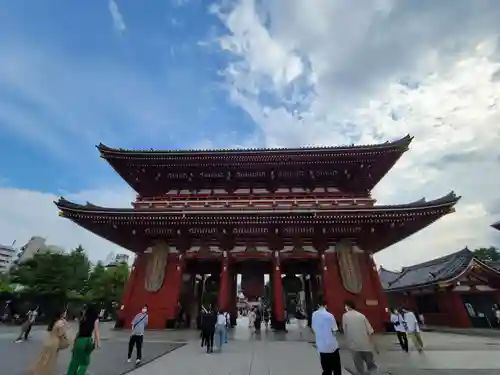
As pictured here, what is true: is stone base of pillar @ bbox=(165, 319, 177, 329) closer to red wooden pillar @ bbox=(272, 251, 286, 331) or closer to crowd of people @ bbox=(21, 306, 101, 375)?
red wooden pillar @ bbox=(272, 251, 286, 331)

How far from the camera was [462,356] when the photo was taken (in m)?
9.70

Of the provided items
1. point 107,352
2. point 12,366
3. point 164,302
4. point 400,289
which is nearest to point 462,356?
point 107,352

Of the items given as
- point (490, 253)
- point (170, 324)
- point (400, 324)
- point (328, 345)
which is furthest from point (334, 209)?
point (490, 253)

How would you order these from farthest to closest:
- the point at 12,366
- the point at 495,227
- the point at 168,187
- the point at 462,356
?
the point at 495,227 → the point at 168,187 → the point at 462,356 → the point at 12,366

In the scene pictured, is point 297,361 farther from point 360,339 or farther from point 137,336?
point 137,336

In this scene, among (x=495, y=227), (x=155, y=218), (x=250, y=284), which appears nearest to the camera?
(x=155, y=218)

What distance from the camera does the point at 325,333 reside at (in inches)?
217

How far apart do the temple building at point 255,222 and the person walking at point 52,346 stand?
1120cm

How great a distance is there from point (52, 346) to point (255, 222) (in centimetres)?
1229

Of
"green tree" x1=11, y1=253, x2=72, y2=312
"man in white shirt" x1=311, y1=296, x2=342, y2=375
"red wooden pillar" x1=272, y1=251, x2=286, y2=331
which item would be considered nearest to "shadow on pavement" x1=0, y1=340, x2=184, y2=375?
"man in white shirt" x1=311, y1=296, x2=342, y2=375

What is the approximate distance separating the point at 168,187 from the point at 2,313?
25265 millimetres

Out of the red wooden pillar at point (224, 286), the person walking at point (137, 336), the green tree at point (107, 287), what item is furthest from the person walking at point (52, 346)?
the green tree at point (107, 287)

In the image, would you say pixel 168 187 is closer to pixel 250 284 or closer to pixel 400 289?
pixel 250 284

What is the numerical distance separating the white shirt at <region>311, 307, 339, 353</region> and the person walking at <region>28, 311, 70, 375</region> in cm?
512
